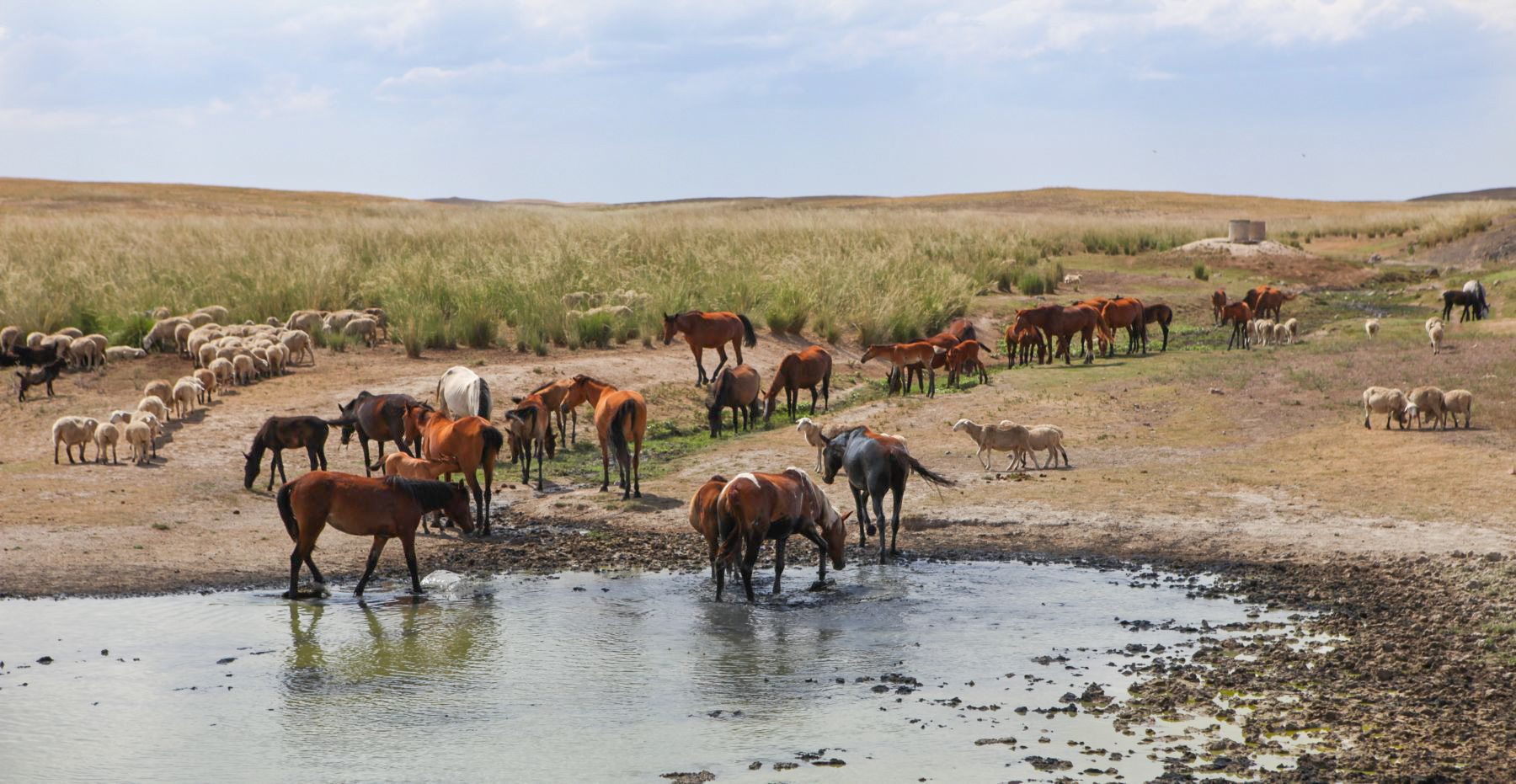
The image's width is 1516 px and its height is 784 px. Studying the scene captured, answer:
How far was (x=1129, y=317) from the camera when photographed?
2780 centimetres

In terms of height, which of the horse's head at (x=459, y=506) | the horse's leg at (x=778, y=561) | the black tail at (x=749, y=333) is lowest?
the horse's leg at (x=778, y=561)

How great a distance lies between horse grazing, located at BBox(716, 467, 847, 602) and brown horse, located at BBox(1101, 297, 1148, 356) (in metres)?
17.4

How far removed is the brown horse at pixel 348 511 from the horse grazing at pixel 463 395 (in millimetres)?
5123

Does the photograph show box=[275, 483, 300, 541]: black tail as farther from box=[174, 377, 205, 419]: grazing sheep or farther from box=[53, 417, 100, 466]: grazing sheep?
box=[174, 377, 205, 419]: grazing sheep

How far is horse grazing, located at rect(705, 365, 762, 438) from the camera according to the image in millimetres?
19078

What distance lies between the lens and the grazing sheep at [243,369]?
20.2m

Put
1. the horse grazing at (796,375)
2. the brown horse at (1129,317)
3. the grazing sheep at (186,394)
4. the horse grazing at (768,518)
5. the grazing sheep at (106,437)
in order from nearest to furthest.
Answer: the horse grazing at (768,518) < the grazing sheep at (106,437) < the grazing sheep at (186,394) < the horse grazing at (796,375) < the brown horse at (1129,317)

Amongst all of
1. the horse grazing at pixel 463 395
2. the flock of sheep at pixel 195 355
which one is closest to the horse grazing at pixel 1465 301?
the horse grazing at pixel 463 395

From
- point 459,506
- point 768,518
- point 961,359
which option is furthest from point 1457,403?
point 459,506

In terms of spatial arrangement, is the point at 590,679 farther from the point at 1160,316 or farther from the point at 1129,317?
the point at 1160,316

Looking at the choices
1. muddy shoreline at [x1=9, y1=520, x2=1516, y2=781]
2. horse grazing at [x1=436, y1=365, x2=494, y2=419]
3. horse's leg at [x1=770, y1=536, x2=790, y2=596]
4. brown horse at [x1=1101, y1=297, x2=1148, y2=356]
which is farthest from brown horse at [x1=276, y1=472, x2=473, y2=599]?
brown horse at [x1=1101, y1=297, x2=1148, y2=356]

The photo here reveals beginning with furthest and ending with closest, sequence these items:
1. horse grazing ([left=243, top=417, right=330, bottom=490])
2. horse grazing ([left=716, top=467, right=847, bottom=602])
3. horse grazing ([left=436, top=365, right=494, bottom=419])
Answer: horse grazing ([left=436, top=365, right=494, bottom=419]), horse grazing ([left=243, top=417, right=330, bottom=490]), horse grazing ([left=716, top=467, right=847, bottom=602])

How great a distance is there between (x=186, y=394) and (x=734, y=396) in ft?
24.8

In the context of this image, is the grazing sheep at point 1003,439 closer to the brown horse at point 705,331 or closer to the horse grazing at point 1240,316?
the brown horse at point 705,331
